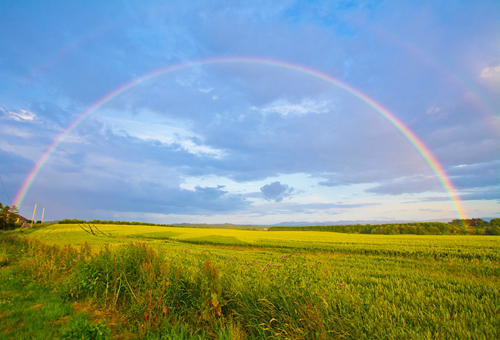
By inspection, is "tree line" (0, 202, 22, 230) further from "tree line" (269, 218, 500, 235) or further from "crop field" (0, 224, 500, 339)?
"tree line" (269, 218, 500, 235)

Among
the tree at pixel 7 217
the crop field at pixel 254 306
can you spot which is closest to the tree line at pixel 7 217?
the tree at pixel 7 217

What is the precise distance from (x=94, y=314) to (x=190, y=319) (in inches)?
97.5

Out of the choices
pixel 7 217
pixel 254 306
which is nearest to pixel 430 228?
pixel 254 306

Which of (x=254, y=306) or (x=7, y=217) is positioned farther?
(x=7, y=217)

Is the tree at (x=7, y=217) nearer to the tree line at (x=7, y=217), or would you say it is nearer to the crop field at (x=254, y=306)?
the tree line at (x=7, y=217)

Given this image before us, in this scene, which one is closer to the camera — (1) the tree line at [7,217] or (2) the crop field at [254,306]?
(2) the crop field at [254,306]

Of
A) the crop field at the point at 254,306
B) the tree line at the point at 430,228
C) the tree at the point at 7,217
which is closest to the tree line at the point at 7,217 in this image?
the tree at the point at 7,217

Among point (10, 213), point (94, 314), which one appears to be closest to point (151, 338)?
point (94, 314)

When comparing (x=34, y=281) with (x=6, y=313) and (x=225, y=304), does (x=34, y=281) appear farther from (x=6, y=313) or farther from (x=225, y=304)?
(x=225, y=304)

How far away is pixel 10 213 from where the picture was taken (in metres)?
58.1

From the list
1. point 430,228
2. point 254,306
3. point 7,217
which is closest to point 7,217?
point 7,217

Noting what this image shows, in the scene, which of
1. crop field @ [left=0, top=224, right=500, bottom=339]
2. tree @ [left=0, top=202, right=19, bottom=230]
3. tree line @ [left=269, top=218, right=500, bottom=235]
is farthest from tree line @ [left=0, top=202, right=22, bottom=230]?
tree line @ [left=269, top=218, right=500, bottom=235]

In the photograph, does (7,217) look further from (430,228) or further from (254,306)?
(430,228)

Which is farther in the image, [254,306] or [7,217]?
[7,217]
